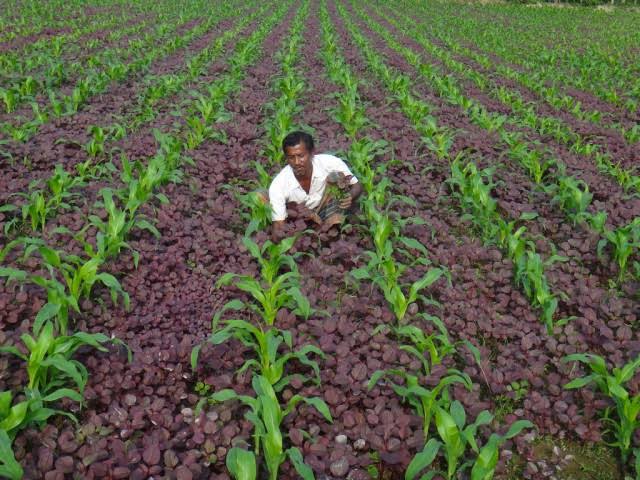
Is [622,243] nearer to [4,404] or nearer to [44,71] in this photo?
[4,404]

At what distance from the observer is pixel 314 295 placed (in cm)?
357

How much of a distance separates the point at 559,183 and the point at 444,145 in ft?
4.94

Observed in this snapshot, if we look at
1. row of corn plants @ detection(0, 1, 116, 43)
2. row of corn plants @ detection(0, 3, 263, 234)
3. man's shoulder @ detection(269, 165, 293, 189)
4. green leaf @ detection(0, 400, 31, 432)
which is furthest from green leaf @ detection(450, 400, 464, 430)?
row of corn plants @ detection(0, 1, 116, 43)

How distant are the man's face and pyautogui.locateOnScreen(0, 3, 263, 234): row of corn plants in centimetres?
204

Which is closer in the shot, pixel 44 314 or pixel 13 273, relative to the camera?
pixel 44 314

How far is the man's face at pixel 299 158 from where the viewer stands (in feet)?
13.2

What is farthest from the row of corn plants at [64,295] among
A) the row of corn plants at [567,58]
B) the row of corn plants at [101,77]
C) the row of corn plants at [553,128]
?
the row of corn plants at [567,58]

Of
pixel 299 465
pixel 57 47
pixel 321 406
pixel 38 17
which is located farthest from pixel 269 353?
pixel 38 17

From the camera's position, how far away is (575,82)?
433 inches

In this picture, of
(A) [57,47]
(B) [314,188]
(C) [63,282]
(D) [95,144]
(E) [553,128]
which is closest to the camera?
(C) [63,282]

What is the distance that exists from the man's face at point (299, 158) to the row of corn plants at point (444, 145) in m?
1.79

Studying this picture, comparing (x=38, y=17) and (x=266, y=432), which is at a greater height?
(x=38, y=17)

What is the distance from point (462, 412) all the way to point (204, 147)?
5.00 m

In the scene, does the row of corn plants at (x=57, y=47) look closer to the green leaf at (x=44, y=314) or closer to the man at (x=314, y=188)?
the man at (x=314, y=188)
